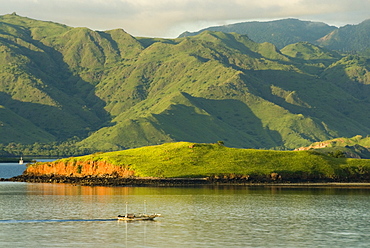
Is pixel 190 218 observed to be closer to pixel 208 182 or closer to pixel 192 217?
pixel 192 217

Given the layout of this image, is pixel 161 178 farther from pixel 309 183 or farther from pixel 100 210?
pixel 100 210

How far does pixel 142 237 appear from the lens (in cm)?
8744

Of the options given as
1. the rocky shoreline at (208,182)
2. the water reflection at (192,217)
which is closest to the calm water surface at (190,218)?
the water reflection at (192,217)

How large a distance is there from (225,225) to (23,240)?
2966 centimetres

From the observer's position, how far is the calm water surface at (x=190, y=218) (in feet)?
279

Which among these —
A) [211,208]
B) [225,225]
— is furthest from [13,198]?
[225,225]

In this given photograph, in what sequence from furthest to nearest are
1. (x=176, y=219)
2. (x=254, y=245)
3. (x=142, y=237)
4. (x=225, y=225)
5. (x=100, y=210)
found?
(x=100, y=210) → (x=176, y=219) → (x=225, y=225) → (x=142, y=237) → (x=254, y=245)

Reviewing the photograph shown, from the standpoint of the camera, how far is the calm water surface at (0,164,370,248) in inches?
3346

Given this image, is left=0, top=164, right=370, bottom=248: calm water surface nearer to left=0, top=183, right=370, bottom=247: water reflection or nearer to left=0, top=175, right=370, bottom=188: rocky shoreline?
left=0, top=183, right=370, bottom=247: water reflection

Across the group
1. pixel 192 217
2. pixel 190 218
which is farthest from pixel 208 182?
pixel 190 218

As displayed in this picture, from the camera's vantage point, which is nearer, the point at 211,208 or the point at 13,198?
the point at 211,208

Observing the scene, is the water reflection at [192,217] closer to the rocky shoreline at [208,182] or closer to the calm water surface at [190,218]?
the calm water surface at [190,218]

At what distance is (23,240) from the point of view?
85438 mm

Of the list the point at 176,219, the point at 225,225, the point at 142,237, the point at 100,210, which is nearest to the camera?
the point at 142,237
